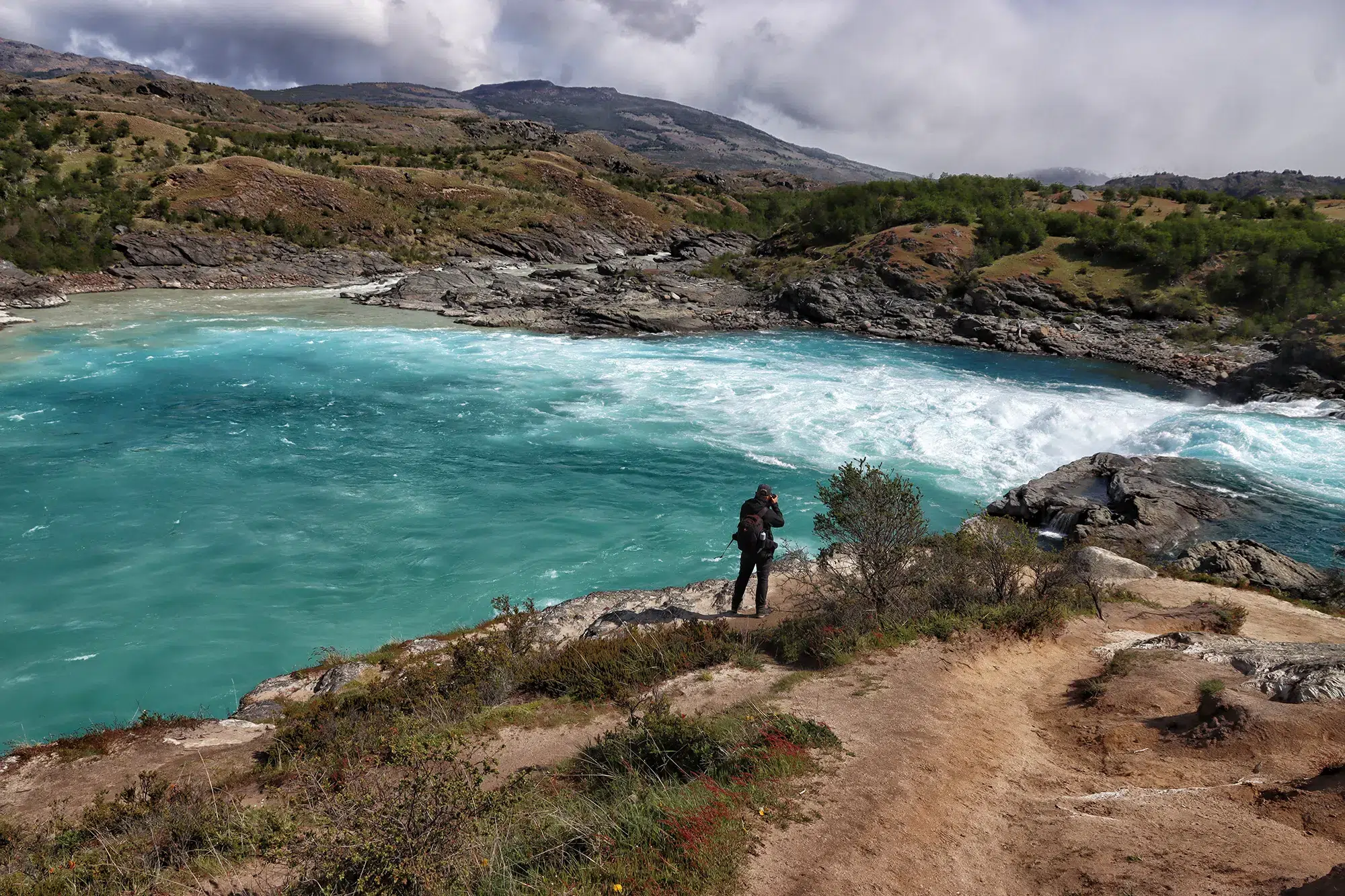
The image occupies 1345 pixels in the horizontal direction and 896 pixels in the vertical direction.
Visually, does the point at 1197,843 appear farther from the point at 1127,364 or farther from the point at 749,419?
the point at 1127,364

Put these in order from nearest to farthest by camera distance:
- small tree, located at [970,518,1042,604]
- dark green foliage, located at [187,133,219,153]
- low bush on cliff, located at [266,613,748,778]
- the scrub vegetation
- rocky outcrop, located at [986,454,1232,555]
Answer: the scrub vegetation < low bush on cliff, located at [266,613,748,778] < small tree, located at [970,518,1042,604] < rocky outcrop, located at [986,454,1232,555] < dark green foliage, located at [187,133,219,153]

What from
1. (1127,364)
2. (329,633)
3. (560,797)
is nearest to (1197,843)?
(560,797)

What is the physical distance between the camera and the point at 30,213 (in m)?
38.6

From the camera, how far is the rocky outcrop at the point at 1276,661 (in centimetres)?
588

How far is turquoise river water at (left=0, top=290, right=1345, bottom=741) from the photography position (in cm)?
1077

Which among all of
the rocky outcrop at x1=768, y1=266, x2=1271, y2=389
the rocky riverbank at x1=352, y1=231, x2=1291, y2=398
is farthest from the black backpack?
the rocky riverbank at x1=352, y1=231, x2=1291, y2=398

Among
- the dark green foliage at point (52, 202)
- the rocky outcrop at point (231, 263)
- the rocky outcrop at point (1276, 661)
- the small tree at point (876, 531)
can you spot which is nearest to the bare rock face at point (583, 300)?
the rocky outcrop at point (231, 263)

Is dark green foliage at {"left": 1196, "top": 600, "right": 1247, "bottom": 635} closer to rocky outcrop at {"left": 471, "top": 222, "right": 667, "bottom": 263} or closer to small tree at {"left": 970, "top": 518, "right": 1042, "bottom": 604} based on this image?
small tree at {"left": 970, "top": 518, "right": 1042, "bottom": 604}

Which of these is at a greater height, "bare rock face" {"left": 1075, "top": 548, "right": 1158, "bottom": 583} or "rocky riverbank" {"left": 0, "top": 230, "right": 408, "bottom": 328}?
"rocky riverbank" {"left": 0, "top": 230, "right": 408, "bottom": 328}

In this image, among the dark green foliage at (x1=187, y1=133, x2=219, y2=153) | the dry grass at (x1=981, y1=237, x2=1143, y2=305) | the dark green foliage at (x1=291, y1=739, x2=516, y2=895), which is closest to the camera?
the dark green foliage at (x1=291, y1=739, x2=516, y2=895)

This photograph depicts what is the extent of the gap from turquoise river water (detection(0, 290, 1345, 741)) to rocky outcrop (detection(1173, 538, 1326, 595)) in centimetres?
132

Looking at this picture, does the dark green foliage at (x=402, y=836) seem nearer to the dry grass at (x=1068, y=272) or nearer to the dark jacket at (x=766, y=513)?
the dark jacket at (x=766, y=513)

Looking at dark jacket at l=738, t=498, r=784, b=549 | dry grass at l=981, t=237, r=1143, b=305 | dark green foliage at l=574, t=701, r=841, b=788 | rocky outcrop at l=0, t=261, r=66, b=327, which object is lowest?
dark green foliage at l=574, t=701, r=841, b=788

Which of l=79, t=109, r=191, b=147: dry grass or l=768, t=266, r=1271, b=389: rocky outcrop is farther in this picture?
l=79, t=109, r=191, b=147: dry grass
